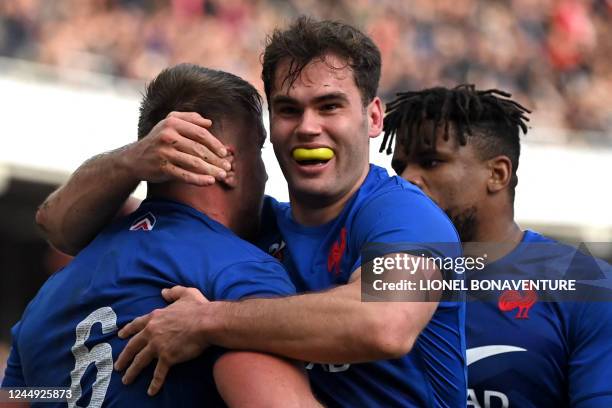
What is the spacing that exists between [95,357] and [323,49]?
1352mm

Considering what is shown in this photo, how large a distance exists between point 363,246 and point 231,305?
1.71 feet

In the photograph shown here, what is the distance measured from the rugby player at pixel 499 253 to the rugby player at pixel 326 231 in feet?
2.32

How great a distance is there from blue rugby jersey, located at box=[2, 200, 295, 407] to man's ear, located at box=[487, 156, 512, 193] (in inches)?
67.7

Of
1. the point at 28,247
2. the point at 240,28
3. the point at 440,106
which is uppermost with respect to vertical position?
the point at 240,28

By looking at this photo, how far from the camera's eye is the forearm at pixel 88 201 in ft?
12.3

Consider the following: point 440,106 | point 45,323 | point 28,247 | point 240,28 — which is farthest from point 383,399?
point 28,247

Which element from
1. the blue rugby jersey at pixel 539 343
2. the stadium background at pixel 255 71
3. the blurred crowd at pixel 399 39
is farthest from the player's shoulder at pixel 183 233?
the blurred crowd at pixel 399 39

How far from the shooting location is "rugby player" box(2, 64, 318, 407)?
3.27m

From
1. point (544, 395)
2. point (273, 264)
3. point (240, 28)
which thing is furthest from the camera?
point (240, 28)

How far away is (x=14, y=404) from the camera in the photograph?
3.85m

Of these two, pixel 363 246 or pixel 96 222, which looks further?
pixel 96 222

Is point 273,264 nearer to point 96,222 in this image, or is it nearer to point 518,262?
point 96,222

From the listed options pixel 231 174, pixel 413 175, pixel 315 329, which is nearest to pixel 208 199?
pixel 231 174

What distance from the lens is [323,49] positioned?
391 cm
